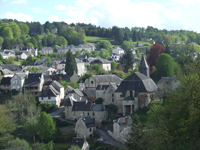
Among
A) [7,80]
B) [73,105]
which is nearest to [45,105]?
[73,105]

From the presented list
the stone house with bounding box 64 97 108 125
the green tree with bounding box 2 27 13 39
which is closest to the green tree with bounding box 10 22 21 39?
the green tree with bounding box 2 27 13 39

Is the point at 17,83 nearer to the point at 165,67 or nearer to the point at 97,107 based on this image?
the point at 97,107

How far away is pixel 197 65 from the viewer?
71.4 ft

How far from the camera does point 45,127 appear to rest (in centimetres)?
4341

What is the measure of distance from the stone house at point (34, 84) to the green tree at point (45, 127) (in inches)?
496

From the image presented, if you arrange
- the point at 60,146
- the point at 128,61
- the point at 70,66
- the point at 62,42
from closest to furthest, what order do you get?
the point at 60,146 → the point at 70,66 → the point at 128,61 → the point at 62,42

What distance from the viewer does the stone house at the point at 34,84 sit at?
56.4 metres

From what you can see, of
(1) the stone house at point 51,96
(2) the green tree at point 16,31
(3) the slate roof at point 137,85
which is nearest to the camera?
(3) the slate roof at point 137,85

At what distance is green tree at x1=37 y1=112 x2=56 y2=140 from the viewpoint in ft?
143

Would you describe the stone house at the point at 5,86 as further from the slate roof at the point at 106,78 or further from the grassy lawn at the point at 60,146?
the grassy lawn at the point at 60,146

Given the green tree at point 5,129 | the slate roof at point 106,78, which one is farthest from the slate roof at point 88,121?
the slate roof at point 106,78

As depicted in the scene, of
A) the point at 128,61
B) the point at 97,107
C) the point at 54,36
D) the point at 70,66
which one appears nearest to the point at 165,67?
the point at 128,61

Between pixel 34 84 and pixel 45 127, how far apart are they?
1475 cm

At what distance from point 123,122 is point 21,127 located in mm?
15038
